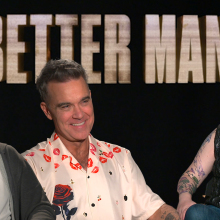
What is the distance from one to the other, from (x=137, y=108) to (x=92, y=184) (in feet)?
6.13

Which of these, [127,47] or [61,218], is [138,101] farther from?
[61,218]

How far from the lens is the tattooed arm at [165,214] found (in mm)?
2271

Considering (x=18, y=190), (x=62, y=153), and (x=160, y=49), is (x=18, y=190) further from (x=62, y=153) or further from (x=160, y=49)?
(x=160, y=49)

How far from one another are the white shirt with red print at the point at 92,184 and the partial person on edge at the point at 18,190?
39 cm

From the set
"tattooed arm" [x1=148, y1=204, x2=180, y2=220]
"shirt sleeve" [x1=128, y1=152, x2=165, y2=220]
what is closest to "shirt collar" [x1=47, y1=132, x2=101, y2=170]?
"shirt sleeve" [x1=128, y1=152, x2=165, y2=220]

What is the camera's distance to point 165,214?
2311mm

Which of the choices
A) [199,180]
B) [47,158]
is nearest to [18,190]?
[47,158]

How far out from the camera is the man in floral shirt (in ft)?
7.47

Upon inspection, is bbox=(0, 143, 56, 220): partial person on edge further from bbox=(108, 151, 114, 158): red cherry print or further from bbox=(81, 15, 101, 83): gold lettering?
bbox=(81, 15, 101, 83): gold lettering

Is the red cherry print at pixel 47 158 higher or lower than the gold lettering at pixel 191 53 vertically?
lower

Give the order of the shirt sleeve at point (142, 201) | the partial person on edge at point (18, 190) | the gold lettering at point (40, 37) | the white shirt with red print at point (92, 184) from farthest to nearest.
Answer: the gold lettering at point (40, 37) → the shirt sleeve at point (142, 201) → the white shirt with red print at point (92, 184) → the partial person on edge at point (18, 190)

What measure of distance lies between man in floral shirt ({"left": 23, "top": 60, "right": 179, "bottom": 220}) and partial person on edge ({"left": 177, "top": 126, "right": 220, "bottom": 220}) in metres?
0.14

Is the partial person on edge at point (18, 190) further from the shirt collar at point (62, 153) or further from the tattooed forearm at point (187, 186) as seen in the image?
the tattooed forearm at point (187, 186)

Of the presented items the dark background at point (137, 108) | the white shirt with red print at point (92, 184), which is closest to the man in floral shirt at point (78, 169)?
the white shirt with red print at point (92, 184)
